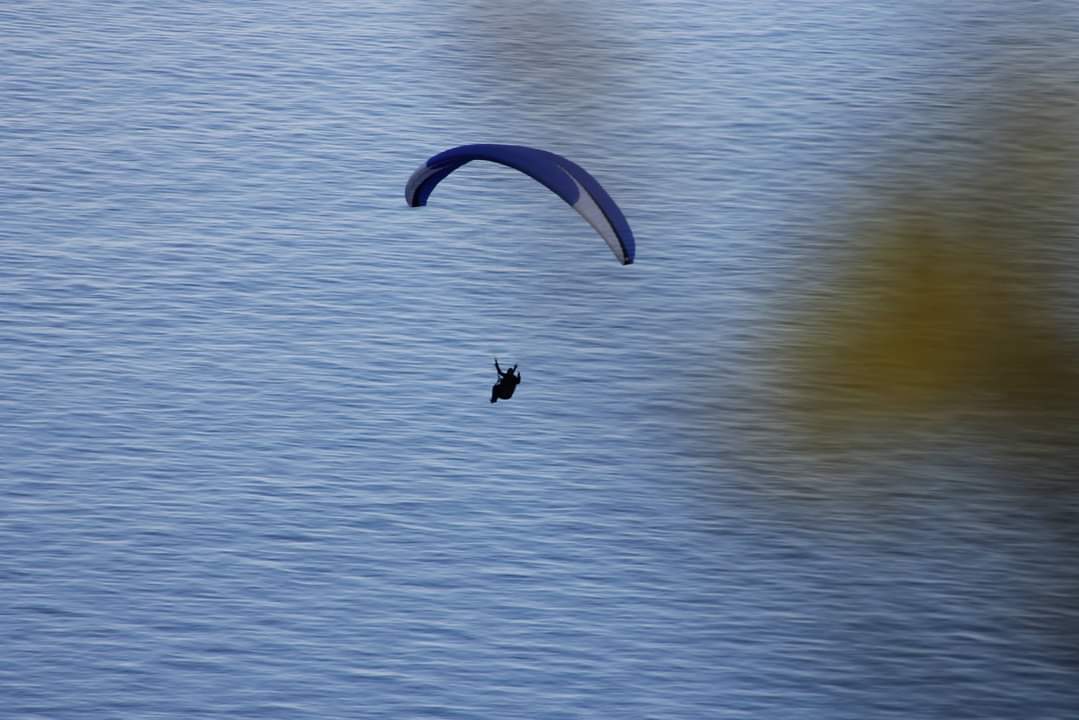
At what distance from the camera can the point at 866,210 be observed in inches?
2899

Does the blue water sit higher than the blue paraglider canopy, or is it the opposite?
the blue paraglider canopy

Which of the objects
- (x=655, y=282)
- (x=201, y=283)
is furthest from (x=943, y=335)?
(x=201, y=283)

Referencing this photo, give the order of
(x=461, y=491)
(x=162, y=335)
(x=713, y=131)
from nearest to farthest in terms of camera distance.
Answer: (x=461, y=491), (x=162, y=335), (x=713, y=131)

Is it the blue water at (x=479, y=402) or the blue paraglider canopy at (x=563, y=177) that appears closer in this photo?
the blue paraglider canopy at (x=563, y=177)

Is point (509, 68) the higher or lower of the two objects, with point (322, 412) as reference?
higher

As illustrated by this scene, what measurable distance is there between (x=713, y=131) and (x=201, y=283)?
22.2 meters

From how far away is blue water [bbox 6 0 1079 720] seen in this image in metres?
49.4

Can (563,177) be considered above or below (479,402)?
above

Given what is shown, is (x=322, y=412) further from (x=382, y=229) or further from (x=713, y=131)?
(x=713, y=131)

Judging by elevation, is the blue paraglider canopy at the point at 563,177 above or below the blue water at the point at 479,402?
above

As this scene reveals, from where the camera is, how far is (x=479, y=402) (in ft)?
200

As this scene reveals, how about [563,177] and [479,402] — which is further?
[479,402]

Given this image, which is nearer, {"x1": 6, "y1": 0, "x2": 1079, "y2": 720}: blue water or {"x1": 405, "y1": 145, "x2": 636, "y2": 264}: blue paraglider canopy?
{"x1": 405, "y1": 145, "x2": 636, "y2": 264}: blue paraglider canopy

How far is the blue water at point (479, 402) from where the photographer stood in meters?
49.4
